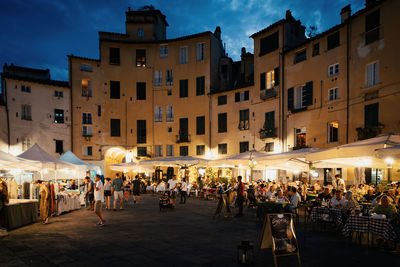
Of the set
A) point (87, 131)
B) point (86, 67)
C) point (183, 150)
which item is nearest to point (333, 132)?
point (183, 150)

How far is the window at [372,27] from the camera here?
1789 centimetres

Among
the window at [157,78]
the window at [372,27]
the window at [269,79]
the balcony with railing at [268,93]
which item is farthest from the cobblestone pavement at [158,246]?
the window at [157,78]

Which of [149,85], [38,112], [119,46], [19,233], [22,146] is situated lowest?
[19,233]

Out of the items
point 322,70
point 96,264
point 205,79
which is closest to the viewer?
point 96,264

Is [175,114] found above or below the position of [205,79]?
below

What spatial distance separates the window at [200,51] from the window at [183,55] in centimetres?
142

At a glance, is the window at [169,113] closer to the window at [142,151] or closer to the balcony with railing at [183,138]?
the balcony with railing at [183,138]

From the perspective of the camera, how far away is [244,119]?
95.3 ft

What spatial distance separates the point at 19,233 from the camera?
9250 mm

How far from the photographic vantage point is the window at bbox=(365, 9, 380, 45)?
704 inches

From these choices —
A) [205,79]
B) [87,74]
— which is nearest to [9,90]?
[87,74]

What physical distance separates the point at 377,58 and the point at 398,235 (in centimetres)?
1393

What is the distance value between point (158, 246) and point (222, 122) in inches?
942

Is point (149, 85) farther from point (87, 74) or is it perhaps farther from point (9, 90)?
point (9, 90)
